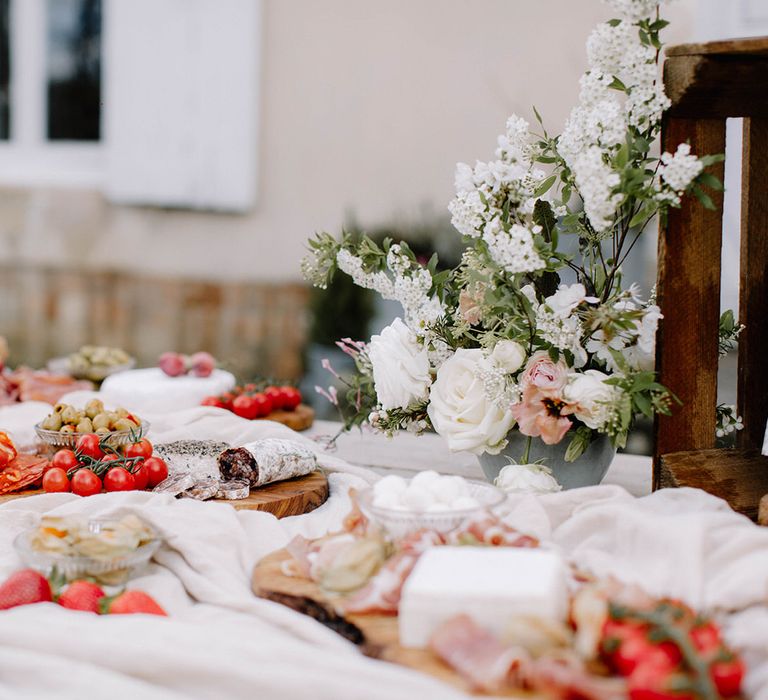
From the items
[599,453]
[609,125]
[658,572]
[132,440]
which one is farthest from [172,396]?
[658,572]

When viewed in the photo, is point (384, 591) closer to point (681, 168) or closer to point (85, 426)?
point (681, 168)

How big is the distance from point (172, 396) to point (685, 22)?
6.42 feet

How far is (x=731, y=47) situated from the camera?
60.0 inches

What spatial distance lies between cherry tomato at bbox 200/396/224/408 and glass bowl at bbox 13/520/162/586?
1222 millimetres

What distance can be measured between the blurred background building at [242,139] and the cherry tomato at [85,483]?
198 cm

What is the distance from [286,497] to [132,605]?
57 centimetres

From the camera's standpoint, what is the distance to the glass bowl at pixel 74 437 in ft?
6.66

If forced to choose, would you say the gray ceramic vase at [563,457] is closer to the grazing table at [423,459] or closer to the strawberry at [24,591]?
the grazing table at [423,459]

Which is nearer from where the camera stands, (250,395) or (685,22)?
(250,395)

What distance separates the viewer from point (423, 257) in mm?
3932

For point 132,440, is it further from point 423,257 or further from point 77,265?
point 77,265

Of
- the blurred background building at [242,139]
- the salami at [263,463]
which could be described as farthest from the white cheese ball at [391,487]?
the blurred background building at [242,139]

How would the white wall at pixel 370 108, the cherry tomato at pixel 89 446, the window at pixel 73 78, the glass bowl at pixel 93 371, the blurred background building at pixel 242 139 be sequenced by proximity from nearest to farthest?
the cherry tomato at pixel 89 446 → the glass bowl at pixel 93 371 → the white wall at pixel 370 108 → the blurred background building at pixel 242 139 → the window at pixel 73 78

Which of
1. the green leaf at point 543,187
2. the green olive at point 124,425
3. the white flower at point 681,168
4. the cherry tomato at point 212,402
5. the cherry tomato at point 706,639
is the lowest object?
the cherry tomato at point 212,402
